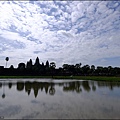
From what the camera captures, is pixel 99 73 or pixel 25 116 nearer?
pixel 25 116

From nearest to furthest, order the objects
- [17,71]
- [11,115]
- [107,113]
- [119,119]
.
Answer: [119,119]
[11,115]
[107,113]
[17,71]

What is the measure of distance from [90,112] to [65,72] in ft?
318

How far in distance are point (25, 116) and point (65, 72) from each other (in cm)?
9805

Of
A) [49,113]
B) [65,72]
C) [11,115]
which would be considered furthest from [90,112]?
[65,72]

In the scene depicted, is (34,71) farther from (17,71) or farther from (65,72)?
(65,72)

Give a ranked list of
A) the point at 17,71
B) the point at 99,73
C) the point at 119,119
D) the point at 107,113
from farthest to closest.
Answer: the point at 99,73 → the point at 17,71 → the point at 107,113 → the point at 119,119

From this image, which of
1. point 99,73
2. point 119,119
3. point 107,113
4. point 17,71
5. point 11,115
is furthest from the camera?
point 99,73

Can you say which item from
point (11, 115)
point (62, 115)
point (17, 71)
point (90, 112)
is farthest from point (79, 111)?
point (17, 71)

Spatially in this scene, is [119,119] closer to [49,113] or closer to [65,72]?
[49,113]

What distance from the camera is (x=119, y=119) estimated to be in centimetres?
901

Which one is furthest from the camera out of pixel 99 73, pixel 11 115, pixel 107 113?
pixel 99 73

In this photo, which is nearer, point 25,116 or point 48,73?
point 25,116

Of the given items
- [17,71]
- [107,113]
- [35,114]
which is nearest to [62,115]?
[35,114]

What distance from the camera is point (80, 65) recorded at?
346 feet
